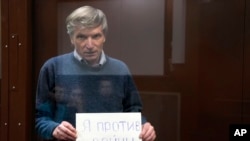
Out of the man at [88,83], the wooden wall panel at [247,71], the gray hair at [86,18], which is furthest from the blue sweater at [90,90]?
the wooden wall panel at [247,71]

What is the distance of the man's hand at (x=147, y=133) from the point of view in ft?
4.72

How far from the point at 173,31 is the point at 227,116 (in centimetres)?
40

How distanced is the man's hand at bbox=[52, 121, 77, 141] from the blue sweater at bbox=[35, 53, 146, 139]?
0.02m

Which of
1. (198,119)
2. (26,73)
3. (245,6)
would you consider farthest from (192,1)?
(26,73)

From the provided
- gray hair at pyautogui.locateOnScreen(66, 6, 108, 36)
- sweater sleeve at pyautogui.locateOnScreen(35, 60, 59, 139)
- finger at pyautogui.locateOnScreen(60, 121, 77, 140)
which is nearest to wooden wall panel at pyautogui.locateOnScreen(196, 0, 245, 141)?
gray hair at pyautogui.locateOnScreen(66, 6, 108, 36)

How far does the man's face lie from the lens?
143cm

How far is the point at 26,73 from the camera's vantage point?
58.4 inches

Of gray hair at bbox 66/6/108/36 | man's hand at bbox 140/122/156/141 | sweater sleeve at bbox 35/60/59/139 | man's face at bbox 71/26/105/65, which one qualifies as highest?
gray hair at bbox 66/6/108/36

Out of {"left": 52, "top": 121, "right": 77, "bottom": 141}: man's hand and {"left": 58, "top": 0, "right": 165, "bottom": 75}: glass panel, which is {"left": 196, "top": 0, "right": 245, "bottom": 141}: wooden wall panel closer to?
{"left": 58, "top": 0, "right": 165, "bottom": 75}: glass panel

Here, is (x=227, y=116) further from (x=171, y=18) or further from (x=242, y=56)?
(x=171, y=18)

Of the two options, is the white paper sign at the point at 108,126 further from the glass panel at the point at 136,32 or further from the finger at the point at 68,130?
the glass panel at the point at 136,32

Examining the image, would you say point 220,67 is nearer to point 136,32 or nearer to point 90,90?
point 136,32

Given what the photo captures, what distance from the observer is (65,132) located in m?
1.43

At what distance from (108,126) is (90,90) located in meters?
0.17
